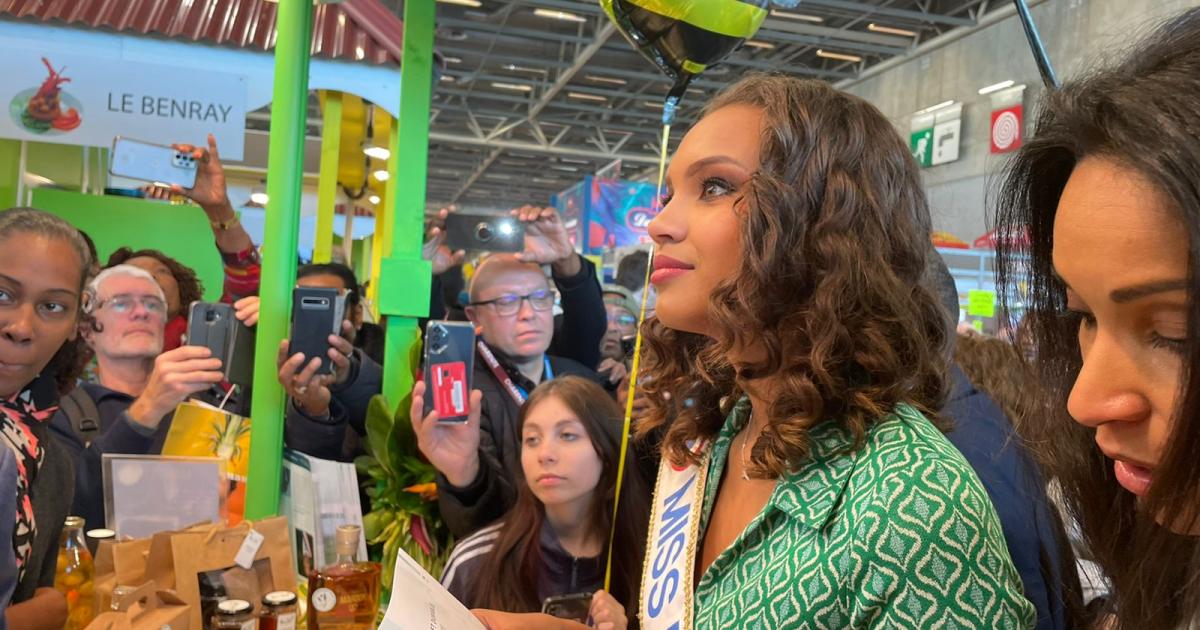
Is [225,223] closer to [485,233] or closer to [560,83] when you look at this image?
[485,233]

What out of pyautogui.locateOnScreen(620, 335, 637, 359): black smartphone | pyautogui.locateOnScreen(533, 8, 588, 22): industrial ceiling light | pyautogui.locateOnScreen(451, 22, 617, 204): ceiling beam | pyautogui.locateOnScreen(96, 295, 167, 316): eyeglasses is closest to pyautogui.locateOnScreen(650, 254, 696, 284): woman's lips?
pyautogui.locateOnScreen(96, 295, 167, 316): eyeglasses

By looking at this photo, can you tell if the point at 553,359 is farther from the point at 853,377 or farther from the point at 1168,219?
the point at 1168,219

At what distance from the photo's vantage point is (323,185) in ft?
11.3

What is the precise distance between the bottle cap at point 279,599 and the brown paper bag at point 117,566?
7.7 inches

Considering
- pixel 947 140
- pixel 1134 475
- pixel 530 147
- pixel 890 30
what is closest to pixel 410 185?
pixel 1134 475

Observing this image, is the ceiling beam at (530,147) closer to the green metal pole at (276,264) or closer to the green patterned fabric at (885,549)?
the green metal pole at (276,264)

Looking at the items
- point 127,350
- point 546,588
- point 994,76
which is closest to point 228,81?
point 127,350

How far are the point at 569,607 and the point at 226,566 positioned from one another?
0.56 metres

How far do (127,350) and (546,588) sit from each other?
1.33m

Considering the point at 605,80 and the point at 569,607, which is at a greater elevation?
the point at 605,80

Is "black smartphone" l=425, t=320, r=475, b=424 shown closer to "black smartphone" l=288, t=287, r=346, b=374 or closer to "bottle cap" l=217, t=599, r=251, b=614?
"black smartphone" l=288, t=287, r=346, b=374

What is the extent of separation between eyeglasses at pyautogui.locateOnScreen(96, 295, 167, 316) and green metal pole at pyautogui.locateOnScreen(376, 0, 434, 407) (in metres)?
0.76

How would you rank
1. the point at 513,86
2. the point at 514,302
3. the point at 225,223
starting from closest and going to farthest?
the point at 225,223 < the point at 514,302 < the point at 513,86

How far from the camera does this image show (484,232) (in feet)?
8.84
